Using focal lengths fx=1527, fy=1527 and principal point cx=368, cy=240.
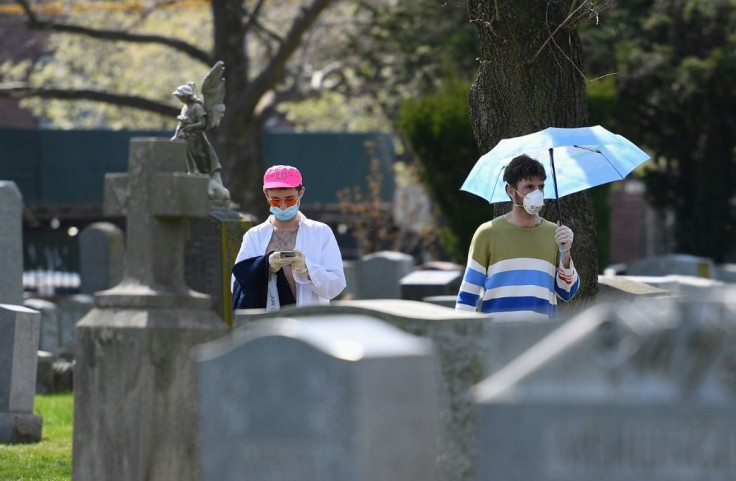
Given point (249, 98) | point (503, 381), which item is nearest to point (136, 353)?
point (503, 381)

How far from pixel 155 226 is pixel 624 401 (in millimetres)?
2220

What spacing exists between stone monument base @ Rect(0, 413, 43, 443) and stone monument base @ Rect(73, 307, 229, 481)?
212 inches

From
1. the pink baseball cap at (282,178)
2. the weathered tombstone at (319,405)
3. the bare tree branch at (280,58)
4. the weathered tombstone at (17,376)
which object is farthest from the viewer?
the bare tree branch at (280,58)

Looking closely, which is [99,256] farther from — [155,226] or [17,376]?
[155,226]

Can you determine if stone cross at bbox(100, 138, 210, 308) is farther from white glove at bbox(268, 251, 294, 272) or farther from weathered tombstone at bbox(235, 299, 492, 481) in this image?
white glove at bbox(268, 251, 294, 272)

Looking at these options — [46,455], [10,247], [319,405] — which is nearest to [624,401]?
[319,405]

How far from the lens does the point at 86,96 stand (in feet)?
76.4

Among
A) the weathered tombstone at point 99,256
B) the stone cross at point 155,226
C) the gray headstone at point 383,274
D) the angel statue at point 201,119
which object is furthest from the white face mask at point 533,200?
the weathered tombstone at point 99,256

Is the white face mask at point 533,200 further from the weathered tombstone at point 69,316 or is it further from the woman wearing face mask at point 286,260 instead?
the weathered tombstone at point 69,316

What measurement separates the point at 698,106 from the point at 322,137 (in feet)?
28.5

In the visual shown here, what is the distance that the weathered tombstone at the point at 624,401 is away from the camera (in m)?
3.56

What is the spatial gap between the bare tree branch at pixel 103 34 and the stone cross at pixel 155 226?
58.8ft

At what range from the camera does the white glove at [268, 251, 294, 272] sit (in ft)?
23.4

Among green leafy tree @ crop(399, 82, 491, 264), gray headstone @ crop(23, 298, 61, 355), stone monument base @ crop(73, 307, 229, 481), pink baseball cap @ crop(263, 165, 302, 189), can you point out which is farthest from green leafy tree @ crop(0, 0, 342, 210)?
stone monument base @ crop(73, 307, 229, 481)
